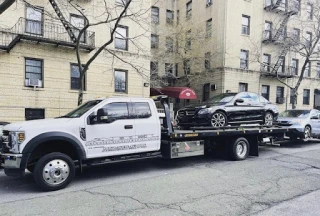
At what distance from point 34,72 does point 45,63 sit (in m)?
0.84

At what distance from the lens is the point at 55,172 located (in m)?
5.66

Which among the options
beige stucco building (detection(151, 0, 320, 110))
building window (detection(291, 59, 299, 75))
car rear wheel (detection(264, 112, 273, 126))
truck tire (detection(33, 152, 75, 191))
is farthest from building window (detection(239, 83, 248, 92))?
truck tire (detection(33, 152, 75, 191))

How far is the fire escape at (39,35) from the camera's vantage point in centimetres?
1441

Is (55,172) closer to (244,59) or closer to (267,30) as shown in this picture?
(244,59)

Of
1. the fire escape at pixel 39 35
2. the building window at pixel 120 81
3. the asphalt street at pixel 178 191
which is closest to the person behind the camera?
the asphalt street at pixel 178 191

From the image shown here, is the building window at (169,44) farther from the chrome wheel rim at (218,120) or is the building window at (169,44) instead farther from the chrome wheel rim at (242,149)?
the chrome wheel rim at (242,149)

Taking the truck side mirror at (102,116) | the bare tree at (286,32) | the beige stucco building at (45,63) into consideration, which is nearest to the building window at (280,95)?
the bare tree at (286,32)

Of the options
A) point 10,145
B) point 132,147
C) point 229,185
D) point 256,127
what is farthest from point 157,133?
point 256,127

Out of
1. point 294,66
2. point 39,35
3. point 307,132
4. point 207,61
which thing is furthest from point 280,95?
point 39,35

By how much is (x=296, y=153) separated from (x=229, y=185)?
5656mm

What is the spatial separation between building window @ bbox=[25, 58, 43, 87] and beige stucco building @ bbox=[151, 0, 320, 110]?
915 centimetres

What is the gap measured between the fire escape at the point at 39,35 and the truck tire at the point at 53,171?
389 inches

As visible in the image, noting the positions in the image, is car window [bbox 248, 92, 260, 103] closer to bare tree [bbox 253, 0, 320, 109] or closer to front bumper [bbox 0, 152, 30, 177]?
front bumper [bbox 0, 152, 30, 177]

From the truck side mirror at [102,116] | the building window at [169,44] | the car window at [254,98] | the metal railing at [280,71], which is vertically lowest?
the truck side mirror at [102,116]
